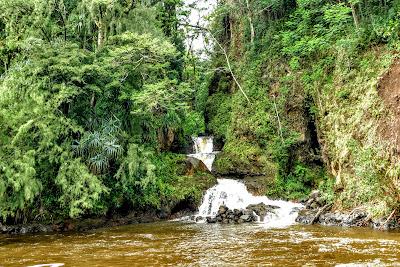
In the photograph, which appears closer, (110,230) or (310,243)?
(310,243)

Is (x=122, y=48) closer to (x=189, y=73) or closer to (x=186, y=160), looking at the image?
(x=186, y=160)

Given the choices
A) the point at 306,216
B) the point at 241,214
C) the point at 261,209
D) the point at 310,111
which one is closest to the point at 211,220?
the point at 241,214

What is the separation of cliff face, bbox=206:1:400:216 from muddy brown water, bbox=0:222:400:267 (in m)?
3.07

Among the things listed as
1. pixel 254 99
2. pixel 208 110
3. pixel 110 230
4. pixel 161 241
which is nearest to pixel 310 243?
pixel 161 241

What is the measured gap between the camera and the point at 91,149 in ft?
60.2

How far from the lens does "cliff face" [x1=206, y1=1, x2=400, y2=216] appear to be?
51.9 feet

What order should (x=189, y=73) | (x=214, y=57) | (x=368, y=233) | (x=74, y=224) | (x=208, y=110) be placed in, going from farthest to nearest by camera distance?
(x=189, y=73) → (x=214, y=57) → (x=208, y=110) → (x=74, y=224) → (x=368, y=233)

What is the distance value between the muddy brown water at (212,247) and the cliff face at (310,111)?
10.1 ft

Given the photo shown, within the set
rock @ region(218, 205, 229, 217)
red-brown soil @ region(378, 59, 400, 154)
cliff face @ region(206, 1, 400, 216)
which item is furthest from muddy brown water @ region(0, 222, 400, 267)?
red-brown soil @ region(378, 59, 400, 154)

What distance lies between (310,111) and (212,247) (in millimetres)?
12882

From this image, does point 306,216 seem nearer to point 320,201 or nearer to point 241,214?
point 320,201

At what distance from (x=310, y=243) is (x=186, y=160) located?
41.8ft

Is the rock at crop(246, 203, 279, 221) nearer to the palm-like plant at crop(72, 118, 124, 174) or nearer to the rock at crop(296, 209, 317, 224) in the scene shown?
the rock at crop(296, 209, 317, 224)

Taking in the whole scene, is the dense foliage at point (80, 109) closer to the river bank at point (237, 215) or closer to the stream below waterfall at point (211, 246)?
the river bank at point (237, 215)
